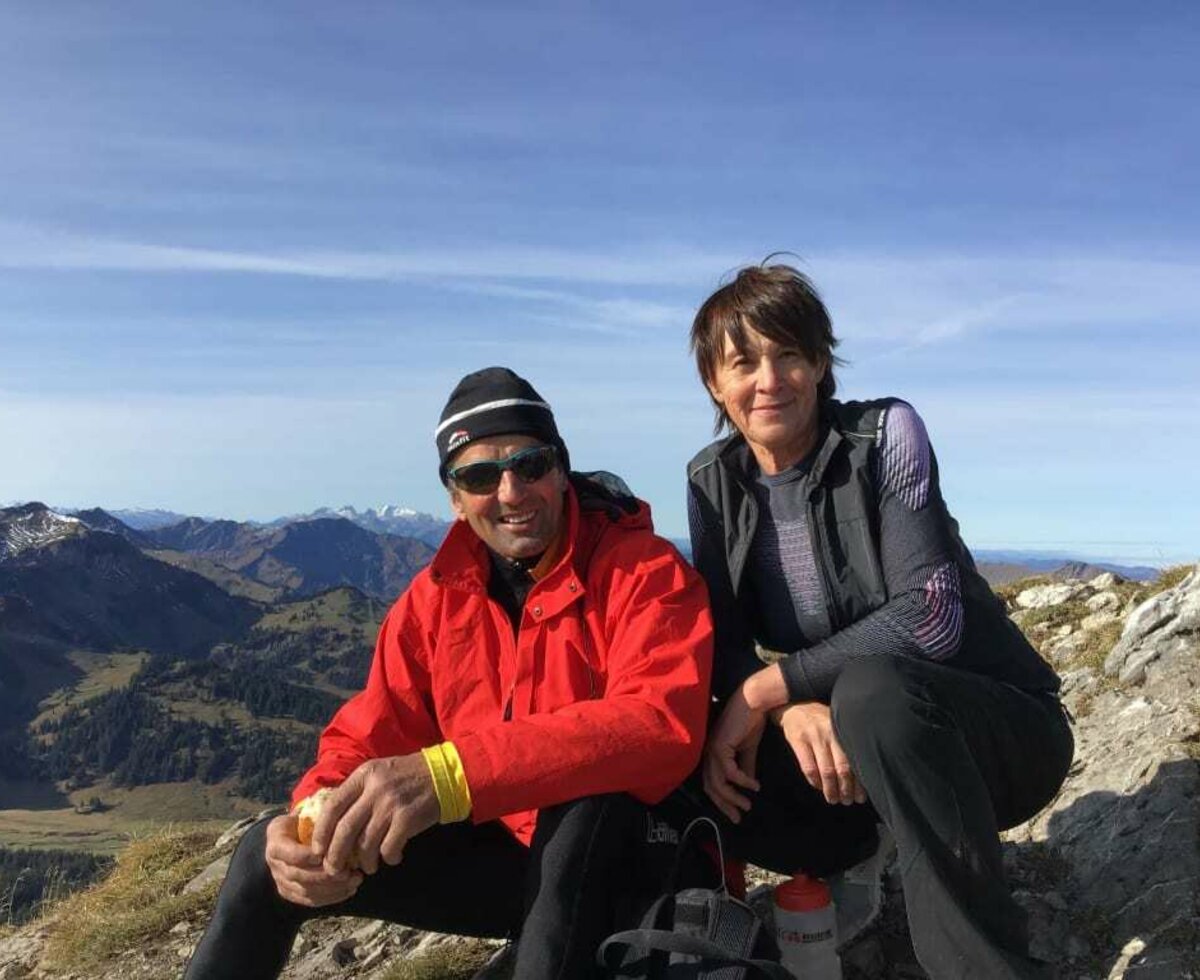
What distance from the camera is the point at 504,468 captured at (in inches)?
231

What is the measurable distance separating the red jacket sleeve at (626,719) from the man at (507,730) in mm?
11

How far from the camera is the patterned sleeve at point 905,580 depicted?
5.22 metres

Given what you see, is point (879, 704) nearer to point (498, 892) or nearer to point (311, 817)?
point (498, 892)

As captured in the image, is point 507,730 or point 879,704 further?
point 507,730

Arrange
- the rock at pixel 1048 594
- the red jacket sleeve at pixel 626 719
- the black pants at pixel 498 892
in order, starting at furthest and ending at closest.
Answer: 1. the rock at pixel 1048 594
2. the red jacket sleeve at pixel 626 719
3. the black pants at pixel 498 892

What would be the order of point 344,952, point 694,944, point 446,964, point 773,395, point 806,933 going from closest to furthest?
point 694,944
point 806,933
point 773,395
point 446,964
point 344,952

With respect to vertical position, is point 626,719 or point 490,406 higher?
point 490,406

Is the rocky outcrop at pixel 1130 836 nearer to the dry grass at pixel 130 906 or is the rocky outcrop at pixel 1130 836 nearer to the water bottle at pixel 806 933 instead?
the water bottle at pixel 806 933

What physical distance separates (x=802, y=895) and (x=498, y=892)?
1648 mm

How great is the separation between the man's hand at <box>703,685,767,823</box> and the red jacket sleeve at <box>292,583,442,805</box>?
5.47 ft

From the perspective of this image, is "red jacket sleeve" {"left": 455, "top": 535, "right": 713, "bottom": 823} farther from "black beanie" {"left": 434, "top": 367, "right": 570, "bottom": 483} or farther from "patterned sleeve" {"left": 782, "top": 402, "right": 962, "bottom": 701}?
"black beanie" {"left": 434, "top": 367, "right": 570, "bottom": 483}

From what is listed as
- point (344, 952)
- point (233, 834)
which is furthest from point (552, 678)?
→ point (233, 834)

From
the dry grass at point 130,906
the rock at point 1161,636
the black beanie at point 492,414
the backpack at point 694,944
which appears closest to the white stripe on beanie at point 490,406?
the black beanie at point 492,414

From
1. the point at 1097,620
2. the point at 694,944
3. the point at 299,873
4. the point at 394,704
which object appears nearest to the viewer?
the point at 694,944
